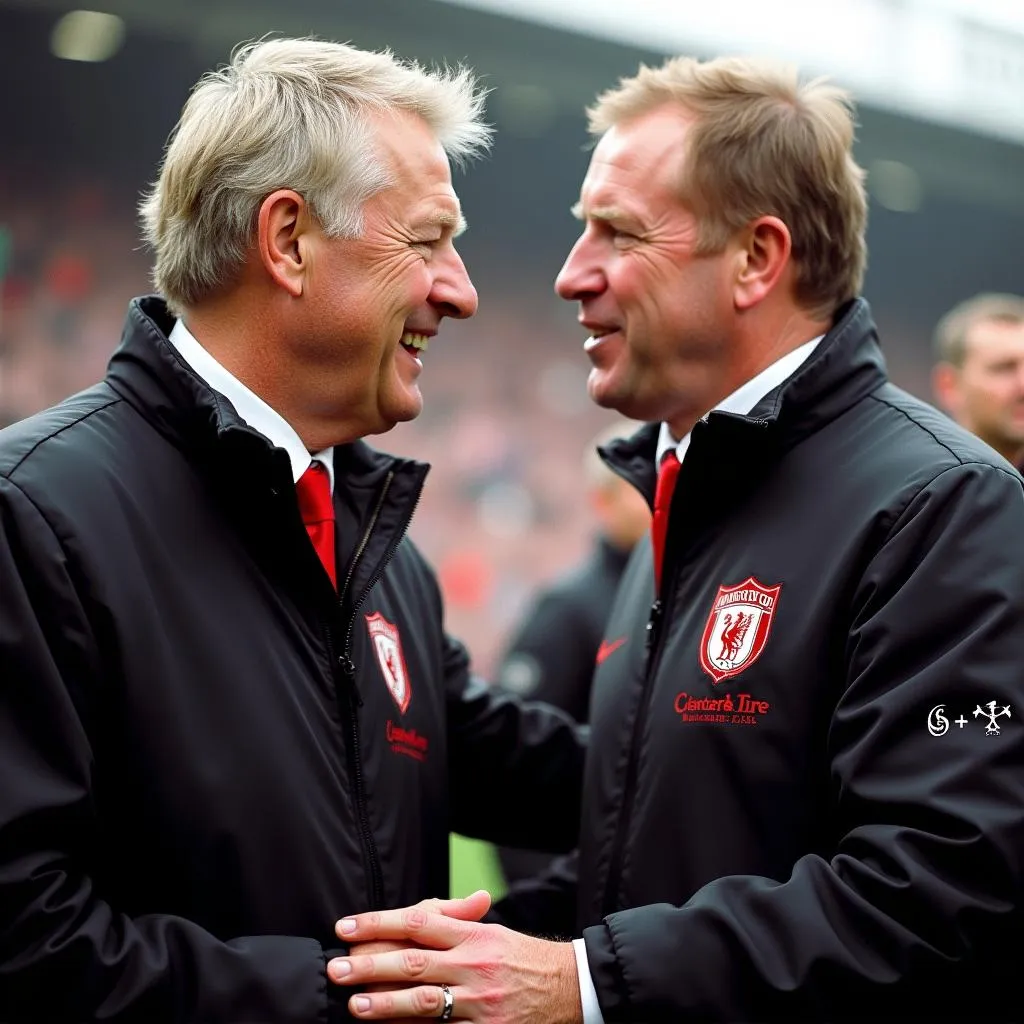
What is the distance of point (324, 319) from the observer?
2.36m

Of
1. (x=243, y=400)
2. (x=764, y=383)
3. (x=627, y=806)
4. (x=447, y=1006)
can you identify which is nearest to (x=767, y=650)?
(x=627, y=806)

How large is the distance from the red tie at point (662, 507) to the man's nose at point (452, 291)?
490mm

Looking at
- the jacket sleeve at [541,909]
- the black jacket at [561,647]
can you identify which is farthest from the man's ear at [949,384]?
the jacket sleeve at [541,909]

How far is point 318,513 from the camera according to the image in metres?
2.38

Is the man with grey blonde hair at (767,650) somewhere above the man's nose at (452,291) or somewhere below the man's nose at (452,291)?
below

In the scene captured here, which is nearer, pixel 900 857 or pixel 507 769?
pixel 900 857

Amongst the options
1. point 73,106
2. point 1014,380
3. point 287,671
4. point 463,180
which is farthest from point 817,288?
point 463,180

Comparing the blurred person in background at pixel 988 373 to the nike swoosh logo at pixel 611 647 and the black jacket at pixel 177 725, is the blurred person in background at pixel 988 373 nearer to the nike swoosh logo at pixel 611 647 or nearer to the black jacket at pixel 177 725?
the nike swoosh logo at pixel 611 647

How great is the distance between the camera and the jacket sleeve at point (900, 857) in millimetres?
1910

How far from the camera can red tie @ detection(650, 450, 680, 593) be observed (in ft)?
8.40

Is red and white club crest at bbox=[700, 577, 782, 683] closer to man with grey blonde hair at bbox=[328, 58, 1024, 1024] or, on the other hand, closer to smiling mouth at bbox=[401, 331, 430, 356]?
man with grey blonde hair at bbox=[328, 58, 1024, 1024]

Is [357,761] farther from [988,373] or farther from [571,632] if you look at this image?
[988,373]

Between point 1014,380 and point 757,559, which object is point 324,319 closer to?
point 757,559

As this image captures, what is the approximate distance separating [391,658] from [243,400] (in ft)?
1.77
